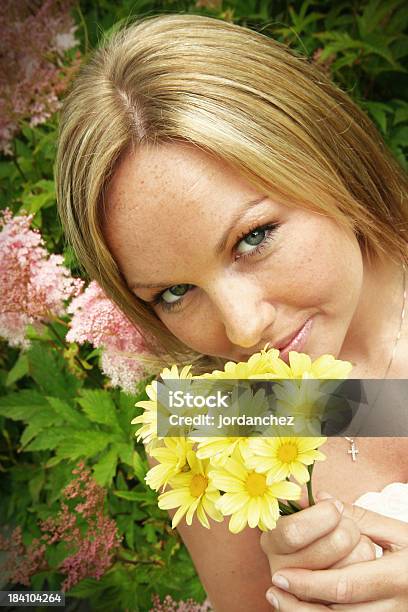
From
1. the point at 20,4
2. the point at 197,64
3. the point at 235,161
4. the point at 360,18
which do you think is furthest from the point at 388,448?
the point at 20,4

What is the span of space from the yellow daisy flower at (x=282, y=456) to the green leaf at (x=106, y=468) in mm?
760

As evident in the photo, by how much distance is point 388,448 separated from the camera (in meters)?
1.05

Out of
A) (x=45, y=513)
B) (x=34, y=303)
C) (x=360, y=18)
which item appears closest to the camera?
(x=34, y=303)

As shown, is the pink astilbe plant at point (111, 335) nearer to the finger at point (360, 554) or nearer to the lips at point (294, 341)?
the lips at point (294, 341)

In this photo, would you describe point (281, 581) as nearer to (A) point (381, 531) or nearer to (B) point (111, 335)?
(A) point (381, 531)

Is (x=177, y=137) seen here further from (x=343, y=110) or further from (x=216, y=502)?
(x=216, y=502)

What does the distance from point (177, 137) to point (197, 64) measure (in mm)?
114

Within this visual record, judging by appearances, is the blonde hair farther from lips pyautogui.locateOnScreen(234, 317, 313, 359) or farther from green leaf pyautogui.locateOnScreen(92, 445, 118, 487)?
green leaf pyautogui.locateOnScreen(92, 445, 118, 487)

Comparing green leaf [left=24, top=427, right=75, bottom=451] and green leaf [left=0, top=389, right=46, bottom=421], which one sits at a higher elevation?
green leaf [left=0, top=389, right=46, bottom=421]

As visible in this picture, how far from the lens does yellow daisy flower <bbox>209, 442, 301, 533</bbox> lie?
0.55 m

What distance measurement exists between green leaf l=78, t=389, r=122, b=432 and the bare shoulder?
34cm

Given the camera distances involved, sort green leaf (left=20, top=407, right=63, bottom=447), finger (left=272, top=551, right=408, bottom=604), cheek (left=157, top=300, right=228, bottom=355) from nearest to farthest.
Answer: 1. finger (left=272, top=551, right=408, bottom=604)
2. cheek (left=157, top=300, right=228, bottom=355)
3. green leaf (left=20, top=407, right=63, bottom=447)

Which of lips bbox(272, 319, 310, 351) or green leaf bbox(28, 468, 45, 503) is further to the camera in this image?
green leaf bbox(28, 468, 45, 503)

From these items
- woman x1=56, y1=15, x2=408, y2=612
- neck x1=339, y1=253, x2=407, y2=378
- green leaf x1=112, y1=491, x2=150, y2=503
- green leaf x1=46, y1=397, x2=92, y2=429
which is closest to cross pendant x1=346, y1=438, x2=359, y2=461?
woman x1=56, y1=15, x2=408, y2=612
